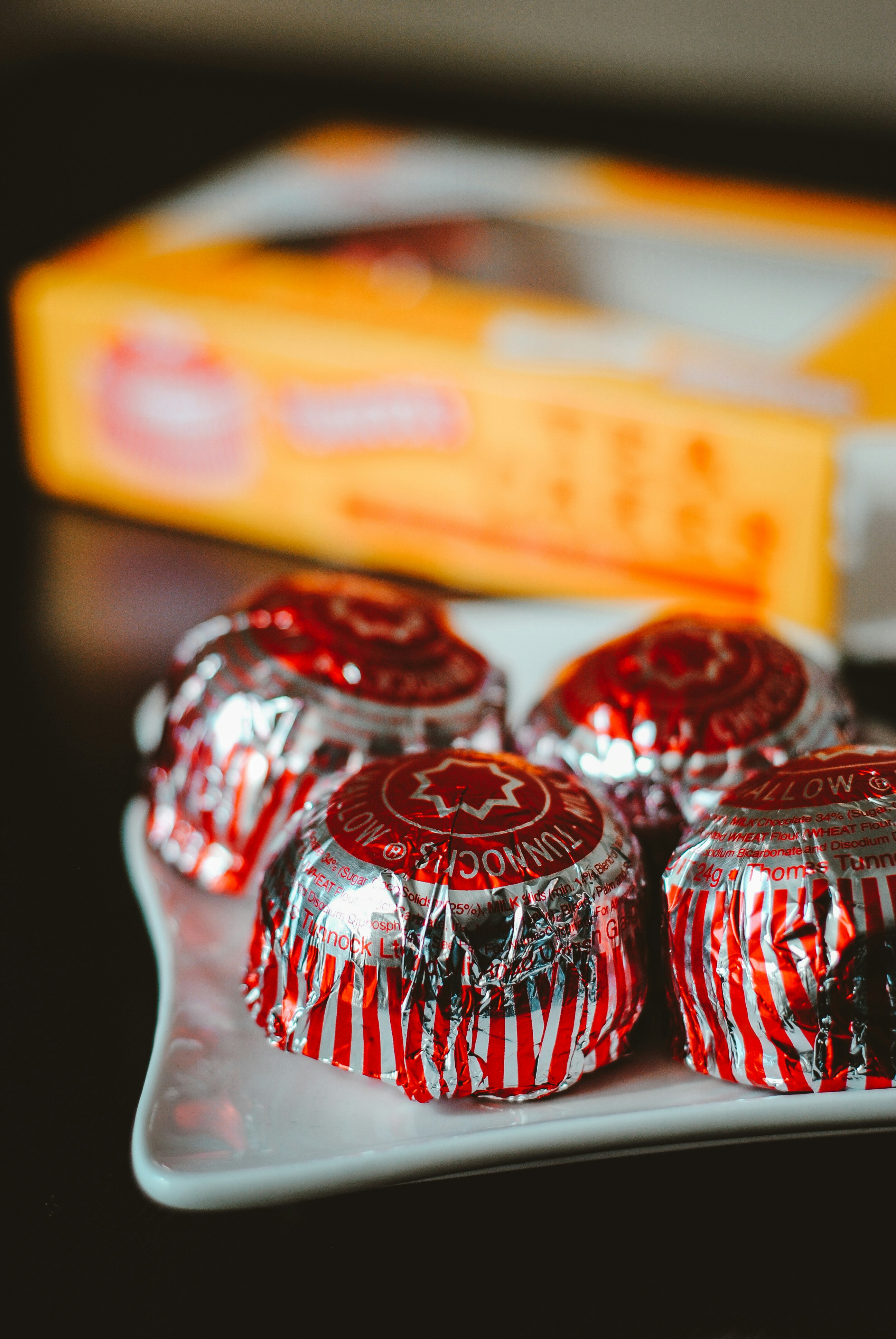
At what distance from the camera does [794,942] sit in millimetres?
631

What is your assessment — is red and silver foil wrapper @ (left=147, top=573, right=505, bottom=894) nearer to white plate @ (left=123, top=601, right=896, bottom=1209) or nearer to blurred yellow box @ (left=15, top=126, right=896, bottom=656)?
white plate @ (left=123, top=601, right=896, bottom=1209)

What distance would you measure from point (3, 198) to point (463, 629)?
93 centimetres

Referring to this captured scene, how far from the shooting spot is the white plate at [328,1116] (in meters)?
0.60

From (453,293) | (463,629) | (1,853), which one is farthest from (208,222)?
(1,853)

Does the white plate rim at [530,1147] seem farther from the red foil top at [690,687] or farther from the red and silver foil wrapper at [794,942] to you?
the red foil top at [690,687]

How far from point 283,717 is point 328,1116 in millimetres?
223

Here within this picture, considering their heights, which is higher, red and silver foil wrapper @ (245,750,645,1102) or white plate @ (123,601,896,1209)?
red and silver foil wrapper @ (245,750,645,1102)

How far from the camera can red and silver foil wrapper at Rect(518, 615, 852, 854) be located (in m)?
0.76

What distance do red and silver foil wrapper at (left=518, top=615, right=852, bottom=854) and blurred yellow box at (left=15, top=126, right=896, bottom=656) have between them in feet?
0.85

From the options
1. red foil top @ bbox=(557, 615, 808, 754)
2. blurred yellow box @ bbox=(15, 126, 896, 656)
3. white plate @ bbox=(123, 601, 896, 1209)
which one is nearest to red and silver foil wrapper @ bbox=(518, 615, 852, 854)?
red foil top @ bbox=(557, 615, 808, 754)

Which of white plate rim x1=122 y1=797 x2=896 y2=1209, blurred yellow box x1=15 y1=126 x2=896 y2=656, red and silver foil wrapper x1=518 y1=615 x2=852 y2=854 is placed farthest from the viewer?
blurred yellow box x1=15 y1=126 x2=896 y2=656

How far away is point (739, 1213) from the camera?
655mm

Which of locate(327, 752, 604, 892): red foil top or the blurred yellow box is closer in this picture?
locate(327, 752, 604, 892): red foil top

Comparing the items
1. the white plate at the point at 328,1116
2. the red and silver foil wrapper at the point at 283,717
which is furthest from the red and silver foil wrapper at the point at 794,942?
the red and silver foil wrapper at the point at 283,717
